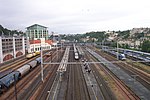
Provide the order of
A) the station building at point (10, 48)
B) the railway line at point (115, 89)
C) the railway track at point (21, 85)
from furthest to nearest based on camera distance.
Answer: the station building at point (10, 48)
the railway track at point (21, 85)
the railway line at point (115, 89)

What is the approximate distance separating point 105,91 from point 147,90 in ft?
20.6

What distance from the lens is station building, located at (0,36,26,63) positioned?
59.4 m

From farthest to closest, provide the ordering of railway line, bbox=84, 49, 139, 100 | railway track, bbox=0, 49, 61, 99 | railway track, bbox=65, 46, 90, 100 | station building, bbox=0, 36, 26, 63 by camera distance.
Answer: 1. station building, bbox=0, 36, 26, 63
2. railway track, bbox=0, 49, 61, 99
3. railway track, bbox=65, 46, 90, 100
4. railway line, bbox=84, 49, 139, 100

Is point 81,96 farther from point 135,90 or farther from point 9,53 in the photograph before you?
point 9,53

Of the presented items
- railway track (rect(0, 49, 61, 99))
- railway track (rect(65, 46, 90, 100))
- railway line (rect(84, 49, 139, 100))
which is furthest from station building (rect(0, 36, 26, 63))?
railway line (rect(84, 49, 139, 100))

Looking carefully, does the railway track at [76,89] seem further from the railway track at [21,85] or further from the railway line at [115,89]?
the railway track at [21,85]

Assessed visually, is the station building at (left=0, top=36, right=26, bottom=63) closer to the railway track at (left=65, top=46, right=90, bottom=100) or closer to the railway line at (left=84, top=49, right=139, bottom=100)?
the railway track at (left=65, top=46, right=90, bottom=100)

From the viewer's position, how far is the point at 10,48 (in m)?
66.5

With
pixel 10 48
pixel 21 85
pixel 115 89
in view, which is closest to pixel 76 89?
pixel 115 89

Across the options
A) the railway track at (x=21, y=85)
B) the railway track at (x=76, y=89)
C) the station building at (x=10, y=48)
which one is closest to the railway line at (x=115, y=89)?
the railway track at (x=76, y=89)

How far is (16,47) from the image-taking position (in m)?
72.9

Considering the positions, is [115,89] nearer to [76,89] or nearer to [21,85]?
[76,89]

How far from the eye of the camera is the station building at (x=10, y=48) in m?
59.4

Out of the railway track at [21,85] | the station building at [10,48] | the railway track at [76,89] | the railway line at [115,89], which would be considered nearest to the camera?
the railway line at [115,89]
